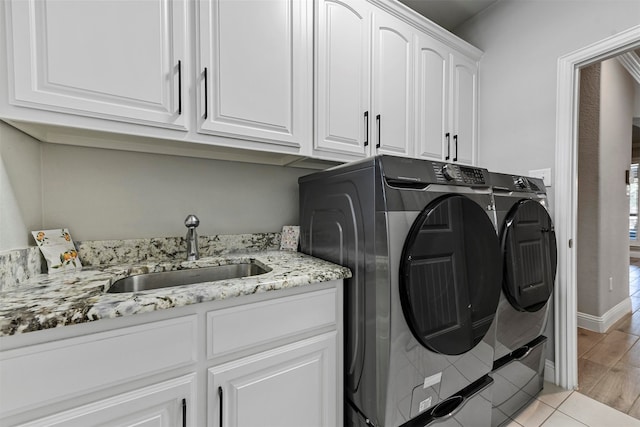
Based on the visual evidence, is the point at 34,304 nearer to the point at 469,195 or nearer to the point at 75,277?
the point at 75,277

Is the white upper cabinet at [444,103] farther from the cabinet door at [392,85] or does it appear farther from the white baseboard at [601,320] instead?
the white baseboard at [601,320]

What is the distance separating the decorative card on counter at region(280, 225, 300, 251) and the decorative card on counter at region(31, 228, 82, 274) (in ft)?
3.14

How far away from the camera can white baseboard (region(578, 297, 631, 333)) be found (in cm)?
261

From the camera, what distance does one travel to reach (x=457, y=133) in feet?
6.70

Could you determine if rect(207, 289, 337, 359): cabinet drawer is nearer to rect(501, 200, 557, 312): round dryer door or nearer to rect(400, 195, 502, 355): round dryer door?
rect(400, 195, 502, 355): round dryer door

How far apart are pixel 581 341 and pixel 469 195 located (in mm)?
2384

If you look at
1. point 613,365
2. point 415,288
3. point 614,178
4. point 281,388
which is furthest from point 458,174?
point 614,178

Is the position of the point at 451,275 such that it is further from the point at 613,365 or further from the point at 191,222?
the point at 613,365

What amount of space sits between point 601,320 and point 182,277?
3.63 metres

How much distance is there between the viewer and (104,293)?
2.97 ft

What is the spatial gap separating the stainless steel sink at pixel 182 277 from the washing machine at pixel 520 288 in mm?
1238

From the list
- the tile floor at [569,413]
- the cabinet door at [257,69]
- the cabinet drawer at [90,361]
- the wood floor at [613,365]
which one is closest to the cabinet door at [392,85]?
the cabinet door at [257,69]

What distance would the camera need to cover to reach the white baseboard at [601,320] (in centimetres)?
261

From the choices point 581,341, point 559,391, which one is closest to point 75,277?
point 559,391
